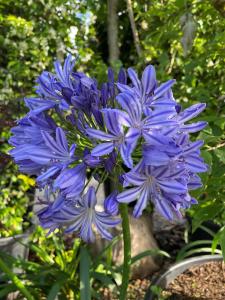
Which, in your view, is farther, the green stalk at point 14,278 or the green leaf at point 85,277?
the green leaf at point 85,277

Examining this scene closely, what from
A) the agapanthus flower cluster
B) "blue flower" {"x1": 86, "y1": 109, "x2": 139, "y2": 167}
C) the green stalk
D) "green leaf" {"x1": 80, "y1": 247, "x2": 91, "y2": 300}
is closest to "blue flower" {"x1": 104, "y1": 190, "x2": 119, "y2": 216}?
the agapanthus flower cluster

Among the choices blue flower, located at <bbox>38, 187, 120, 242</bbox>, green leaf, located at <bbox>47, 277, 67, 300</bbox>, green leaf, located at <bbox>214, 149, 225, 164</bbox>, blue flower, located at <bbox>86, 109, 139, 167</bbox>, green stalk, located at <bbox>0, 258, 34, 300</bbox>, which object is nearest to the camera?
blue flower, located at <bbox>86, 109, 139, 167</bbox>

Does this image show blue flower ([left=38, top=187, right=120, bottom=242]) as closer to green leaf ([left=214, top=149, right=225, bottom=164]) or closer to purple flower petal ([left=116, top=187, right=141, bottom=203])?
purple flower petal ([left=116, top=187, right=141, bottom=203])

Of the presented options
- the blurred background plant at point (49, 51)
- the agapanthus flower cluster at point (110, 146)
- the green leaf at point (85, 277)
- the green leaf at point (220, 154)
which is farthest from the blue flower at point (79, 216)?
the blurred background plant at point (49, 51)

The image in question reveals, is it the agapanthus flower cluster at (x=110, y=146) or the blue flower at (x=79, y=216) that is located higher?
the agapanthus flower cluster at (x=110, y=146)

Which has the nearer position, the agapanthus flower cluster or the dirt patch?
the agapanthus flower cluster

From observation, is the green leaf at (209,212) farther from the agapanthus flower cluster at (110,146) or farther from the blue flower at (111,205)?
the blue flower at (111,205)

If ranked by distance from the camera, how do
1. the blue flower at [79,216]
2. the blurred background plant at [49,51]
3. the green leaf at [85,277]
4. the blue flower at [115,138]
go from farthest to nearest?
the blurred background plant at [49,51]
the green leaf at [85,277]
the blue flower at [79,216]
the blue flower at [115,138]

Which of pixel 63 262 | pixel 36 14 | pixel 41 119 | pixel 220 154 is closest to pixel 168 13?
pixel 220 154
